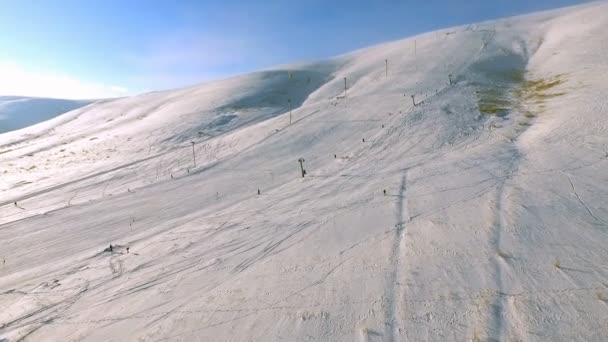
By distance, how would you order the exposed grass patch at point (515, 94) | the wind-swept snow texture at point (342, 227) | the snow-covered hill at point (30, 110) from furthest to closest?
the snow-covered hill at point (30, 110) → the exposed grass patch at point (515, 94) → the wind-swept snow texture at point (342, 227)

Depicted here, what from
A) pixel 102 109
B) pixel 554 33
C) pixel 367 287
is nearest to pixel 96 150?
pixel 367 287

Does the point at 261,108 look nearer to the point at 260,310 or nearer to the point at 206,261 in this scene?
the point at 206,261

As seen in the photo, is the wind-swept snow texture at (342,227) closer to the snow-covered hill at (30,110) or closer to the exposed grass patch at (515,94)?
the exposed grass patch at (515,94)

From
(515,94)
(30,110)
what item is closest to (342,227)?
(515,94)

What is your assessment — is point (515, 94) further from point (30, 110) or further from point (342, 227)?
point (30, 110)

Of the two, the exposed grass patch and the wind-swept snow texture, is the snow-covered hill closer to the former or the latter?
the wind-swept snow texture

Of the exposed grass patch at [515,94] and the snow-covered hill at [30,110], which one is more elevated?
the snow-covered hill at [30,110]

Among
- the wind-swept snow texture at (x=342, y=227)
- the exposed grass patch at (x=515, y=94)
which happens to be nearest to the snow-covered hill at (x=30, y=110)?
the wind-swept snow texture at (x=342, y=227)
